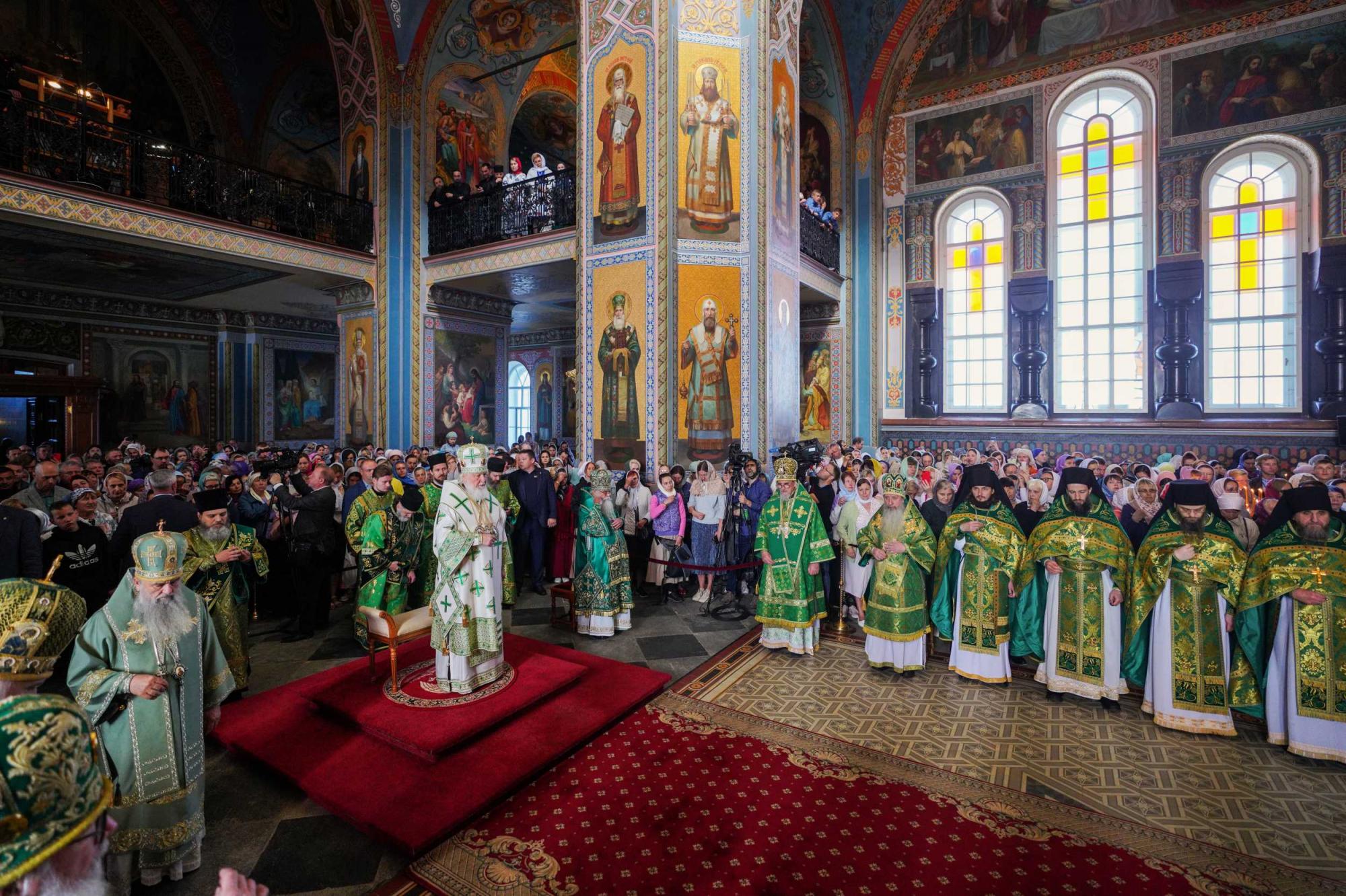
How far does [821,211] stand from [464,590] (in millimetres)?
13454

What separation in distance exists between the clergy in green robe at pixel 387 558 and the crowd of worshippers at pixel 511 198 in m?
8.66

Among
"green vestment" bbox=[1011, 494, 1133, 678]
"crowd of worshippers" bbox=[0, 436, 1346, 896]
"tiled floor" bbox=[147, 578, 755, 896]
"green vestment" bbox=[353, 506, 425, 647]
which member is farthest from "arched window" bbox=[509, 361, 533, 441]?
"green vestment" bbox=[1011, 494, 1133, 678]

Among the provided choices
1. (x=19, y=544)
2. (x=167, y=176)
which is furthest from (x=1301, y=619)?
(x=167, y=176)

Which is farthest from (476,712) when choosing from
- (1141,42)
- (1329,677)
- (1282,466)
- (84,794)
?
(1141,42)

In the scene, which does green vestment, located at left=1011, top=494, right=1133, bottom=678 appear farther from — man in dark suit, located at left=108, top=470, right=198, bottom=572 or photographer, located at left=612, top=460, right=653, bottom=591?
man in dark suit, located at left=108, top=470, right=198, bottom=572

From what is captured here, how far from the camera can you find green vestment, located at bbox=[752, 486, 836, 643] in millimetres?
6195

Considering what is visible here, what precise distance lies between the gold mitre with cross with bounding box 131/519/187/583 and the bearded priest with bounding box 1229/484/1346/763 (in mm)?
6391

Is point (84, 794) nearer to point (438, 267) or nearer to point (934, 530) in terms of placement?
point (934, 530)

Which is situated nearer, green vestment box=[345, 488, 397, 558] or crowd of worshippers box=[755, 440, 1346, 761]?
crowd of worshippers box=[755, 440, 1346, 761]

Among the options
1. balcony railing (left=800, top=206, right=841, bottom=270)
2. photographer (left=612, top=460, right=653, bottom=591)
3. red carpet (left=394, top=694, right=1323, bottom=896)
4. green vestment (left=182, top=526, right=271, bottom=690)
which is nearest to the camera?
red carpet (left=394, top=694, right=1323, bottom=896)

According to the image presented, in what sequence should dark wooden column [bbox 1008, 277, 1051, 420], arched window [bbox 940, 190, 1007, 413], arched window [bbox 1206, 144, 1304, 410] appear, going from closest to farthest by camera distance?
arched window [bbox 1206, 144, 1304, 410]
dark wooden column [bbox 1008, 277, 1051, 420]
arched window [bbox 940, 190, 1007, 413]

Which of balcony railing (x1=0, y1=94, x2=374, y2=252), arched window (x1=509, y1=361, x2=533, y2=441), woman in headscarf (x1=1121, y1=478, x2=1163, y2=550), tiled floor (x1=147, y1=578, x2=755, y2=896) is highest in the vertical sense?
balcony railing (x1=0, y1=94, x2=374, y2=252)

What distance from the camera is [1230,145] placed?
13008mm

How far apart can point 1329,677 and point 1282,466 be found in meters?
8.26
